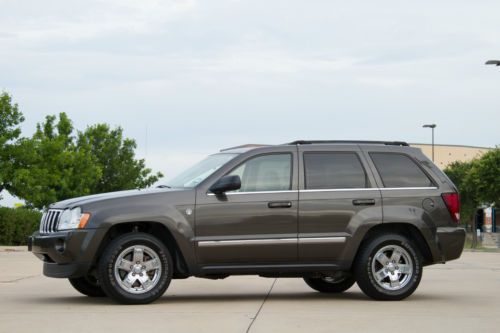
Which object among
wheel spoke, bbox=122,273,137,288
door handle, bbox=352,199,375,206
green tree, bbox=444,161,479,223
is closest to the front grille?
wheel spoke, bbox=122,273,137,288

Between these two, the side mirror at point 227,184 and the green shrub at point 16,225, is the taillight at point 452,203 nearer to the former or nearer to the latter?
the side mirror at point 227,184

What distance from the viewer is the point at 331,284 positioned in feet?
42.0

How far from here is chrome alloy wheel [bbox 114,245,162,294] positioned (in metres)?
10.7

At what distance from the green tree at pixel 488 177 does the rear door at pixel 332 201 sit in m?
47.9

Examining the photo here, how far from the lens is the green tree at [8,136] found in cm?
5484

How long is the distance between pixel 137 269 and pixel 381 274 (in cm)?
282

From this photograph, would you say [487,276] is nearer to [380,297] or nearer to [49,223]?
[380,297]

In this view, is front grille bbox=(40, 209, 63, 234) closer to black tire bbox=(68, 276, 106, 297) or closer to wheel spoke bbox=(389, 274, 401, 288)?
black tire bbox=(68, 276, 106, 297)

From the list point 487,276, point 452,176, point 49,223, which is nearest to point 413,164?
point 49,223

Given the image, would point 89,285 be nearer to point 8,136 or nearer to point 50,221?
point 50,221

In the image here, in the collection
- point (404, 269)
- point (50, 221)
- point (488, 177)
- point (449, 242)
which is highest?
point (488, 177)

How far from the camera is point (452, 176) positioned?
8738cm

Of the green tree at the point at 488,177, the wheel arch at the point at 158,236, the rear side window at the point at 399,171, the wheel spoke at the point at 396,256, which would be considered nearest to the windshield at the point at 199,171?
the wheel arch at the point at 158,236

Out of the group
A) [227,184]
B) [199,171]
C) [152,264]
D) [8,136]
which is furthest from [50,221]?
[8,136]
